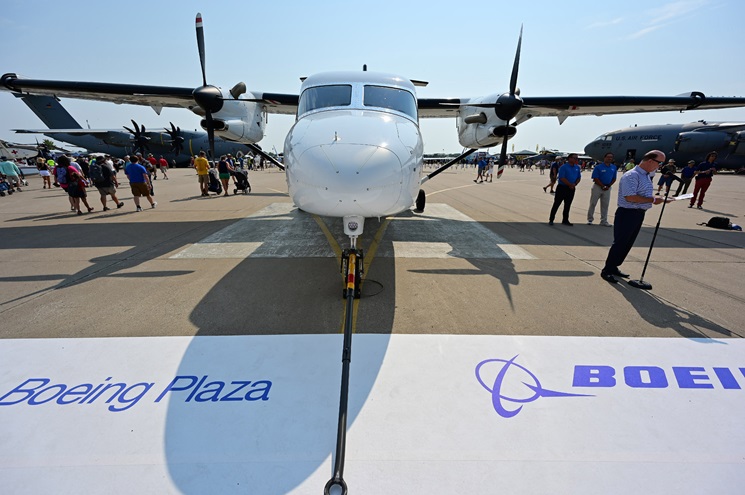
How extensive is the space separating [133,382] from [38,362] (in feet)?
3.55

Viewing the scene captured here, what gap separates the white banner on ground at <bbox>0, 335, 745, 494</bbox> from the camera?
6.55ft

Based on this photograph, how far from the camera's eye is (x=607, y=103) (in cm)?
932

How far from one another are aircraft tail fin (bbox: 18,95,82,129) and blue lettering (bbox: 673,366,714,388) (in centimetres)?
3915

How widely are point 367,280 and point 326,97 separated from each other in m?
2.98

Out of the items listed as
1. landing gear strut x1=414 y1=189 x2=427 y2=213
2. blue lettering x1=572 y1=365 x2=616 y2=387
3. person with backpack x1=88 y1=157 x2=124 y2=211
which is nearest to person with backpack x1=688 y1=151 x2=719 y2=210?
landing gear strut x1=414 y1=189 x2=427 y2=213

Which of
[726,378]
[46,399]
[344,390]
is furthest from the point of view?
[726,378]

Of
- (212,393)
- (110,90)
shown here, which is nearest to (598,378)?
(212,393)

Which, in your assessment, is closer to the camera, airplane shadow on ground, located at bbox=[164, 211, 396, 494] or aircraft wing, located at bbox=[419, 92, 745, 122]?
airplane shadow on ground, located at bbox=[164, 211, 396, 494]

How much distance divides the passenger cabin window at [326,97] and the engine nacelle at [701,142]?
38.8m

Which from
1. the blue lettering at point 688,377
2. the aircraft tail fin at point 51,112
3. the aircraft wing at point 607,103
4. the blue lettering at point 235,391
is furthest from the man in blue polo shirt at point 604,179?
the aircraft tail fin at point 51,112

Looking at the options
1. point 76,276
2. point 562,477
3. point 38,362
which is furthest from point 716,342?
point 76,276

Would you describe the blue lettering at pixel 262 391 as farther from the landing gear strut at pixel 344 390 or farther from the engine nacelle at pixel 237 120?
the engine nacelle at pixel 237 120

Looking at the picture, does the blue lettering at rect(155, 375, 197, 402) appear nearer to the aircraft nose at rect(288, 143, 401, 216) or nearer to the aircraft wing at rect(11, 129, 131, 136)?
the aircraft nose at rect(288, 143, 401, 216)

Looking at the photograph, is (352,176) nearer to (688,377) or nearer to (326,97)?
(326,97)
